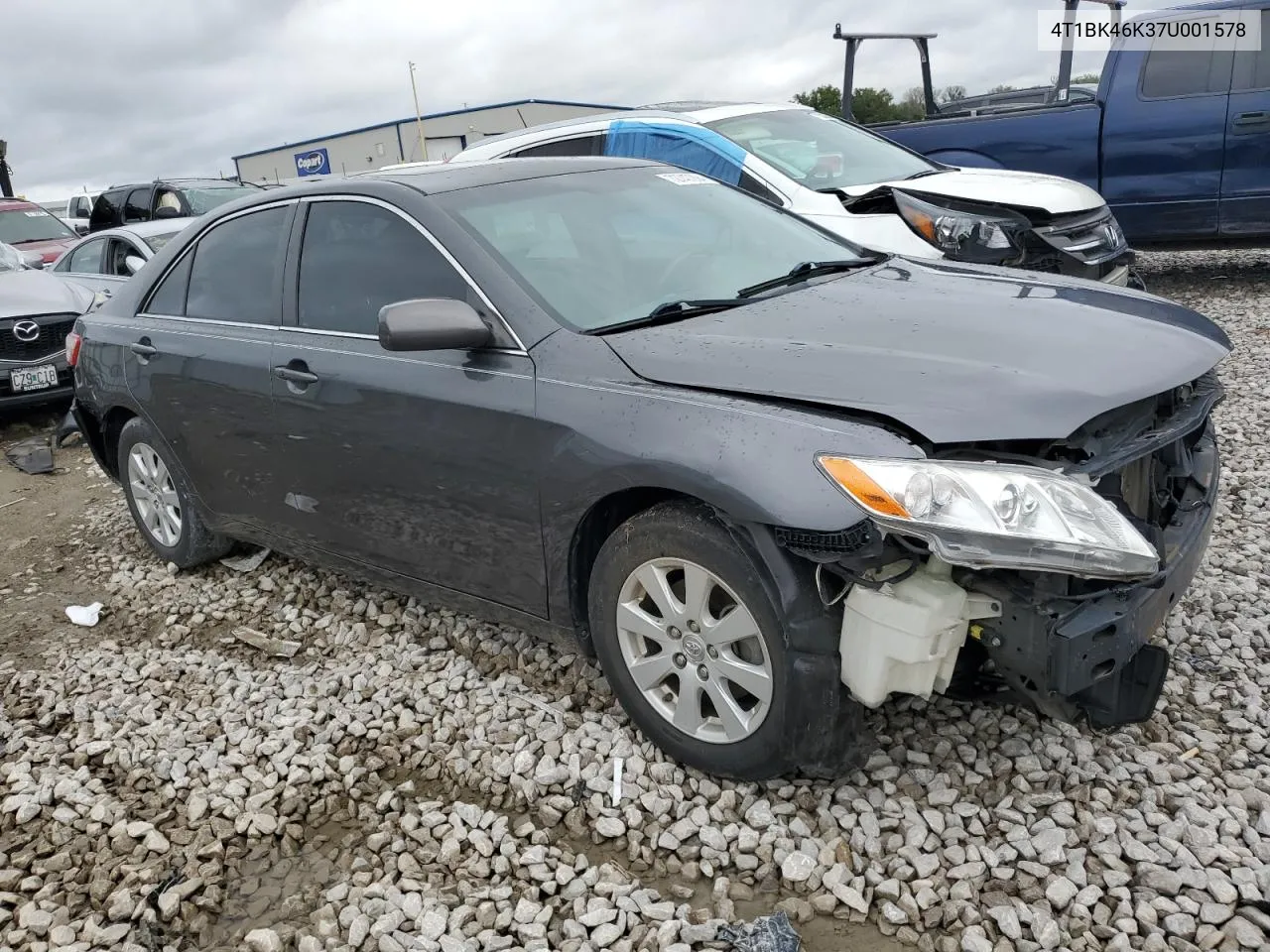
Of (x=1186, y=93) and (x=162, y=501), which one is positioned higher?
(x=1186, y=93)

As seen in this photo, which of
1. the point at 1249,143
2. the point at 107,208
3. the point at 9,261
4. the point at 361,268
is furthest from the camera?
the point at 107,208

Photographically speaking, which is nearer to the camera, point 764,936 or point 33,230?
point 764,936

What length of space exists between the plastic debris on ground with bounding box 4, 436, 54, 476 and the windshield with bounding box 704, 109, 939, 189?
5.21 meters

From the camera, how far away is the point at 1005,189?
6.45m

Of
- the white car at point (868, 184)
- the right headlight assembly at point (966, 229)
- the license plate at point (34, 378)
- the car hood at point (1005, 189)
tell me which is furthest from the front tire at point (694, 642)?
the license plate at point (34, 378)

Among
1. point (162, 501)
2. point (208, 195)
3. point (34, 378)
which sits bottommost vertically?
point (162, 501)

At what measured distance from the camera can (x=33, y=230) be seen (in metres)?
14.2

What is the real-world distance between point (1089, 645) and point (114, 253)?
9244mm

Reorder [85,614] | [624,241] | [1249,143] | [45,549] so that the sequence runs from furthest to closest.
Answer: [1249,143]
[45,549]
[85,614]
[624,241]

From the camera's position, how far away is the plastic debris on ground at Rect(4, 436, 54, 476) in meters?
7.29

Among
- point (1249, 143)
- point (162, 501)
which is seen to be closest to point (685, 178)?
point (162, 501)

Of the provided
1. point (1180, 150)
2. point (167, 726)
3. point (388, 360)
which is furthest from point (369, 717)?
point (1180, 150)

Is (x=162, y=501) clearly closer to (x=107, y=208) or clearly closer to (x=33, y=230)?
(x=33, y=230)

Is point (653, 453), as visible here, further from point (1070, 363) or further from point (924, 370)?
point (1070, 363)
